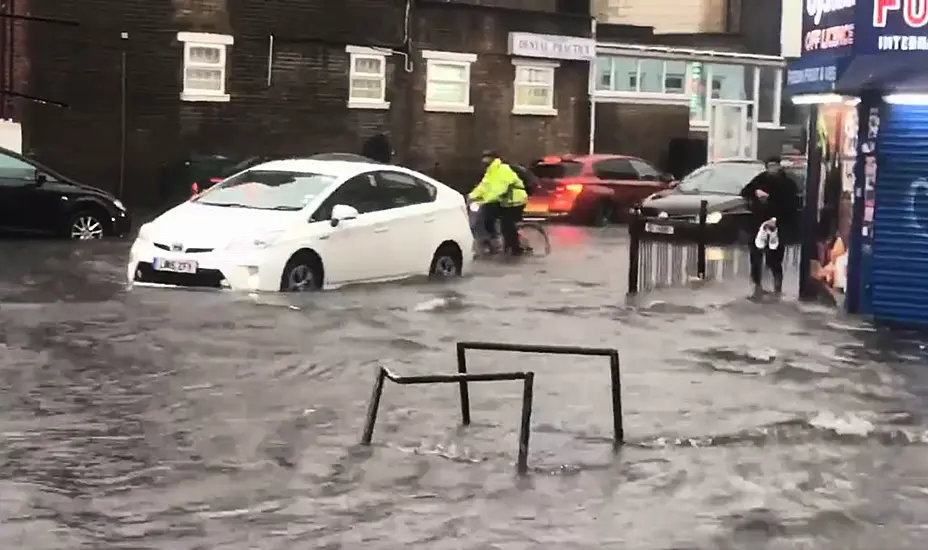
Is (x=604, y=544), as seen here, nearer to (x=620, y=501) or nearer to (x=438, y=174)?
(x=620, y=501)

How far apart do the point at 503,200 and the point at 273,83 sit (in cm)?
1168

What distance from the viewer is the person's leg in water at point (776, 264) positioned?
19359mm

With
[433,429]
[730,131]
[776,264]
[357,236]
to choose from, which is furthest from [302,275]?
[730,131]

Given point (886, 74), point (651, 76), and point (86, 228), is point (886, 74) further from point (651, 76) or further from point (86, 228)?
point (651, 76)

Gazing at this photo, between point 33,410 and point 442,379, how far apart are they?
9.87ft

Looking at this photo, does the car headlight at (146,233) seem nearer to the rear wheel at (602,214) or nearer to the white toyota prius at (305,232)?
the white toyota prius at (305,232)

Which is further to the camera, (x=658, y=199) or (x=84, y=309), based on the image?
(x=658, y=199)

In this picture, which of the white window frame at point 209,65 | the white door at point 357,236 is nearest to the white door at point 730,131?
the white window frame at point 209,65

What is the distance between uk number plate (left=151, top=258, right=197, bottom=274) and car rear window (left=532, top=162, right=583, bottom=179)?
17.1 meters

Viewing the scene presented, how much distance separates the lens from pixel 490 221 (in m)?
24.8

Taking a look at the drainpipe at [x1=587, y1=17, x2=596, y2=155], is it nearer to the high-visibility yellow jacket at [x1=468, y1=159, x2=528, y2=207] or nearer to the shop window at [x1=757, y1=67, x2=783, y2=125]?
the shop window at [x1=757, y1=67, x2=783, y2=125]

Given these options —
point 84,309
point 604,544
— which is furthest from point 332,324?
point 604,544

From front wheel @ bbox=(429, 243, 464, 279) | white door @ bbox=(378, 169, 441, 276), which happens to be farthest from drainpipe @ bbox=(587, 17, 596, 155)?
white door @ bbox=(378, 169, 441, 276)

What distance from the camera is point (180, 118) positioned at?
1308 inches
